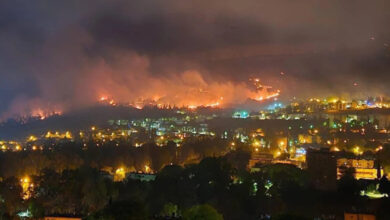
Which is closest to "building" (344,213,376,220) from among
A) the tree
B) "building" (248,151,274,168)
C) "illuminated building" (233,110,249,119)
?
the tree

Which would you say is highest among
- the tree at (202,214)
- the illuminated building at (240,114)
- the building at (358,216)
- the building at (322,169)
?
the illuminated building at (240,114)

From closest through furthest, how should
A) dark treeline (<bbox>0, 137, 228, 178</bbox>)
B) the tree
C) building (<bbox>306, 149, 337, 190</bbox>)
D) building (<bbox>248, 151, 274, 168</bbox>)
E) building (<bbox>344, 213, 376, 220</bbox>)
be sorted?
the tree
building (<bbox>344, 213, 376, 220</bbox>)
building (<bbox>306, 149, 337, 190</bbox>)
dark treeline (<bbox>0, 137, 228, 178</bbox>)
building (<bbox>248, 151, 274, 168</bbox>)

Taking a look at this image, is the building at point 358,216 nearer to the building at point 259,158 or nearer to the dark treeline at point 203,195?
the dark treeline at point 203,195

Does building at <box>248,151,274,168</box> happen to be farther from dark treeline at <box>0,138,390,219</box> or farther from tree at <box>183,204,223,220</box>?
tree at <box>183,204,223,220</box>

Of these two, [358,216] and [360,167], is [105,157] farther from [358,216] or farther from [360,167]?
[358,216]

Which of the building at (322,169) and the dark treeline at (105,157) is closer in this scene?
the building at (322,169)

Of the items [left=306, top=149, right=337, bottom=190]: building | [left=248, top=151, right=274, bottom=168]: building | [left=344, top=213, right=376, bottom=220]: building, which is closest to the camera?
[left=344, top=213, right=376, bottom=220]: building

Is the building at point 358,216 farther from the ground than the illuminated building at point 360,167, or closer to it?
closer to it

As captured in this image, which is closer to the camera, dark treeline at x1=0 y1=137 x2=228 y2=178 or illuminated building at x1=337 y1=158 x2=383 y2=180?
illuminated building at x1=337 y1=158 x2=383 y2=180

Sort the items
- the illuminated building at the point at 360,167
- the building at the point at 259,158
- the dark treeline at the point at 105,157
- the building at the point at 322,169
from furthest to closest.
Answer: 1. the building at the point at 259,158
2. the dark treeline at the point at 105,157
3. the illuminated building at the point at 360,167
4. the building at the point at 322,169

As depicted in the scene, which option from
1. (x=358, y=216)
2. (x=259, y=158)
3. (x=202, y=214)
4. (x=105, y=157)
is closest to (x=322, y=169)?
(x=259, y=158)

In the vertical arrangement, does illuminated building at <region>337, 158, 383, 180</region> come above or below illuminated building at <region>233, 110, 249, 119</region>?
below

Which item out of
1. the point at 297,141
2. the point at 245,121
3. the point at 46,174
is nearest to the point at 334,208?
the point at 46,174

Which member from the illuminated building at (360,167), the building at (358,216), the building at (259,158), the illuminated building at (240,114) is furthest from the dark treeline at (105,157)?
the illuminated building at (240,114)
